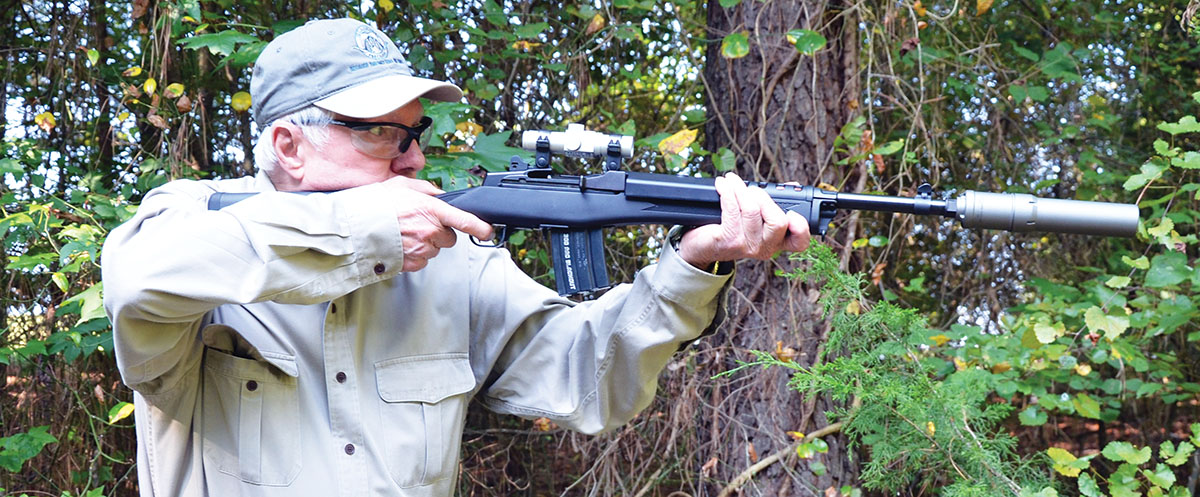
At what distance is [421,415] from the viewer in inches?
88.3

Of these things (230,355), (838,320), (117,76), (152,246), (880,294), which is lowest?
(880,294)

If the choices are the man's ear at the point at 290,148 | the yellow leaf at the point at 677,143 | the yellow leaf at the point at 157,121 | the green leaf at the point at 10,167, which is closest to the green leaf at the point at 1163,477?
the yellow leaf at the point at 677,143

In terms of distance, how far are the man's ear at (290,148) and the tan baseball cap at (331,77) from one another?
0.04 meters

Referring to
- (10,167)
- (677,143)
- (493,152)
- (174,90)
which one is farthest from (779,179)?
(10,167)

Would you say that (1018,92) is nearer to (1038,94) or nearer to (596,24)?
(1038,94)

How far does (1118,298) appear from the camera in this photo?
379cm

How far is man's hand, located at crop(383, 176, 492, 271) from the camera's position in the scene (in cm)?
209

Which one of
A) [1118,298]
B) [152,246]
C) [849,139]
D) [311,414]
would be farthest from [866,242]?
[152,246]

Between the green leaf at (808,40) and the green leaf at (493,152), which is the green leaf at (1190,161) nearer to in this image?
the green leaf at (808,40)

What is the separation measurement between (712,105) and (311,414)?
2.51 m

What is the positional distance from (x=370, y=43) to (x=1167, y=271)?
301cm

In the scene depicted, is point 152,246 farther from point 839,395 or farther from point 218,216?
point 839,395

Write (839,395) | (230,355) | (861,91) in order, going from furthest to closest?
(861,91) → (839,395) → (230,355)

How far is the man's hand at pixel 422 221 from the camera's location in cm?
209
